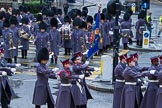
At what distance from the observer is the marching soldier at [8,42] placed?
20000 millimetres

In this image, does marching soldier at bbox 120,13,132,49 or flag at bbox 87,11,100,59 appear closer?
flag at bbox 87,11,100,59

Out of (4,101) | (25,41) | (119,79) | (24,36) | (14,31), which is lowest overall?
(4,101)

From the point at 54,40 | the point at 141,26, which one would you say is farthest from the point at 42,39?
the point at 141,26

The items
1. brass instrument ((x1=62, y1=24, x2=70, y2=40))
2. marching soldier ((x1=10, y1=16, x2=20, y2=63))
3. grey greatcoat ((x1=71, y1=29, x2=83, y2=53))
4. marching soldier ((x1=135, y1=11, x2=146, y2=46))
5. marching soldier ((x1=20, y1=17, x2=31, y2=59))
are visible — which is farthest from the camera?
marching soldier ((x1=135, y1=11, x2=146, y2=46))

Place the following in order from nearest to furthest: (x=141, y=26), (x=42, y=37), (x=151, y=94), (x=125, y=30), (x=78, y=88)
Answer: (x=151, y=94) → (x=78, y=88) → (x=42, y=37) → (x=125, y=30) → (x=141, y=26)

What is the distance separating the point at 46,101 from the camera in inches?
500

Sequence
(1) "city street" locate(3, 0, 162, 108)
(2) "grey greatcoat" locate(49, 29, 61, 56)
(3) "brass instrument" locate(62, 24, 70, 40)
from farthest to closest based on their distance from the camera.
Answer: (3) "brass instrument" locate(62, 24, 70, 40), (2) "grey greatcoat" locate(49, 29, 61, 56), (1) "city street" locate(3, 0, 162, 108)

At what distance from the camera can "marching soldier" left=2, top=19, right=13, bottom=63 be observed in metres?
20.0

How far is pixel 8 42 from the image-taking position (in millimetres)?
20188

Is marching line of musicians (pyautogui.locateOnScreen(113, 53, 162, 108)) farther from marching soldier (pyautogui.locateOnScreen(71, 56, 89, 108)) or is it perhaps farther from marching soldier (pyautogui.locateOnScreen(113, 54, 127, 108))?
marching soldier (pyautogui.locateOnScreen(71, 56, 89, 108))

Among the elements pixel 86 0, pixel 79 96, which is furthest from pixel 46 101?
pixel 86 0

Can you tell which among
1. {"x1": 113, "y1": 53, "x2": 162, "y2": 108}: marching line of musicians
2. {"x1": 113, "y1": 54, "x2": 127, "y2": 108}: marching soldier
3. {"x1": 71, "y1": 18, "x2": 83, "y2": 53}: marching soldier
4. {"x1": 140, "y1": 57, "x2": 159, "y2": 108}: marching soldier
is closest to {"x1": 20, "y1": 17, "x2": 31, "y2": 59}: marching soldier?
{"x1": 71, "y1": 18, "x2": 83, "y2": 53}: marching soldier

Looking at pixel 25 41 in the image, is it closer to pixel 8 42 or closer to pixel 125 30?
pixel 8 42

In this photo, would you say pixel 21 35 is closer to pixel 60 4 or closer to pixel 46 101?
pixel 46 101
